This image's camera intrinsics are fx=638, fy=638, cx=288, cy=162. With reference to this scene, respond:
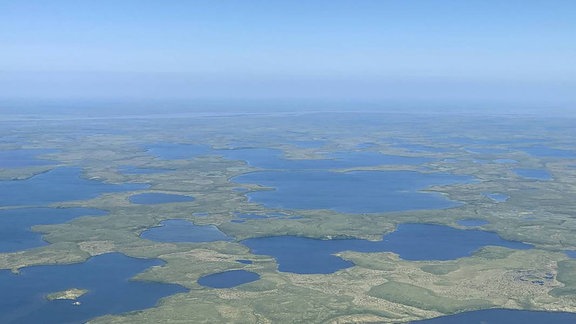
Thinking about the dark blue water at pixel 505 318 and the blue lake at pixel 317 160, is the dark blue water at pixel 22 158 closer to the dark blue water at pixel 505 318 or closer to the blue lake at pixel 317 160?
the blue lake at pixel 317 160

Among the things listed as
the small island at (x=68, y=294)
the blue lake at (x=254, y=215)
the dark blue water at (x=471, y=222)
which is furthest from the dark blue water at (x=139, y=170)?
the small island at (x=68, y=294)

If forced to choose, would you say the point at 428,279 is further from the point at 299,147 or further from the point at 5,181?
the point at 299,147

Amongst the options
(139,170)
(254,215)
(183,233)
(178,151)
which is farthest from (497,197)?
(178,151)

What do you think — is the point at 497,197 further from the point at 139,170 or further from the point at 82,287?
the point at 82,287

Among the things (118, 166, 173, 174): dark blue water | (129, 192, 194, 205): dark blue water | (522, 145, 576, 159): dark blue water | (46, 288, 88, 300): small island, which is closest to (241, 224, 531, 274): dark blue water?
(46, 288, 88, 300): small island

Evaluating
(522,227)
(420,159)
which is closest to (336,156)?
(420,159)

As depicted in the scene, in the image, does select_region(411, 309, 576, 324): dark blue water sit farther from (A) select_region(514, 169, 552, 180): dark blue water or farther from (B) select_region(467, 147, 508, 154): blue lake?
(B) select_region(467, 147, 508, 154): blue lake

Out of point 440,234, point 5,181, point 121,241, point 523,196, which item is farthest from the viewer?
point 5,181
